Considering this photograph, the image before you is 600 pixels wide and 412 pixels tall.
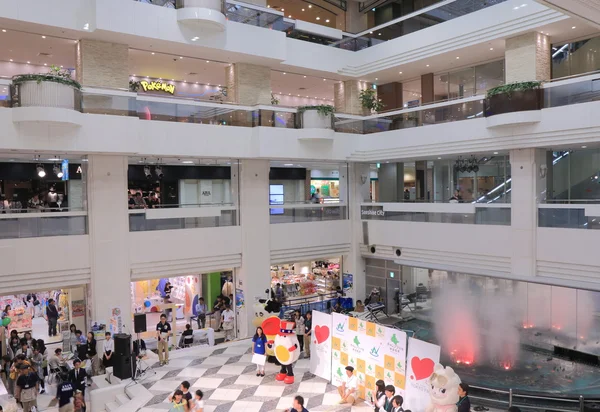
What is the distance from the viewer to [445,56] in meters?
16.9

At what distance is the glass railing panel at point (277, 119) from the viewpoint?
15.8 m

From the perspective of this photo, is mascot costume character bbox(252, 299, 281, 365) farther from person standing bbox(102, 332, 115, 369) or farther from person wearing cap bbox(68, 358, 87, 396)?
person wearing cap bbox(68, 358, 87, 396)

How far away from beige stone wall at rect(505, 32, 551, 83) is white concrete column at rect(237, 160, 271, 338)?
8448 mm

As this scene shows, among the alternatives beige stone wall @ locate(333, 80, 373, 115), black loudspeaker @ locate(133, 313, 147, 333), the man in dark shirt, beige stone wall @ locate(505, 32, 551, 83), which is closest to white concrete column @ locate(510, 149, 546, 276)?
beige stone wall @ locate(505, 32, 551, 83)

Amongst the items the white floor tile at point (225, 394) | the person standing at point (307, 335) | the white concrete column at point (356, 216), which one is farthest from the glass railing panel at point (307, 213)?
the white floor tile at point (225, 394)

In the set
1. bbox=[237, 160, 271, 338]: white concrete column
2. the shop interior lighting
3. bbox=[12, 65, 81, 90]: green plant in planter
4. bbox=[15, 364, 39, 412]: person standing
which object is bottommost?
bbox=[15, 364, 39, 412]: person standing

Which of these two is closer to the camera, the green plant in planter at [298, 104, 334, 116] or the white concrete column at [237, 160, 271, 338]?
the white concrete column at [237, 160, 271, 338]

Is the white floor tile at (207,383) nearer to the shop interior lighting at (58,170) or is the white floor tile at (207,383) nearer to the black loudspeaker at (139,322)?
the black loudspeaker at (139,322)

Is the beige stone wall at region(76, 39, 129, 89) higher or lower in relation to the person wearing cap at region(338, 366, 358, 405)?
higher

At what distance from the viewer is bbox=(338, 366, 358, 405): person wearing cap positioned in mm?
10438

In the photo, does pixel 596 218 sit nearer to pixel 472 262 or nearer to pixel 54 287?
pixel 472 262

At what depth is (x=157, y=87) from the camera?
1769cm

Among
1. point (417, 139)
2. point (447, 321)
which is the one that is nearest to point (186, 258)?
point (417, 139)

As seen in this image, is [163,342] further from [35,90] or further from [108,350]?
[35,90]
